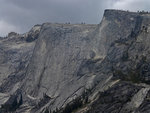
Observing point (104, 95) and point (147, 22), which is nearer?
point (104, 95)

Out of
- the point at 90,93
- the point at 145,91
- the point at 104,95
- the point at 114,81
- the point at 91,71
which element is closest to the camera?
the point at 145,91

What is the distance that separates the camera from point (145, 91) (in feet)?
433

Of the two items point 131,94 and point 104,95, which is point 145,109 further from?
point 104,95

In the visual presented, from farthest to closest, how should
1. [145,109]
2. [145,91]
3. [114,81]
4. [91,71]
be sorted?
[91,71]
[114,81]
[145,91]
[145,109]

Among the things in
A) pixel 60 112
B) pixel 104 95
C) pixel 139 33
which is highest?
pixel 139 33

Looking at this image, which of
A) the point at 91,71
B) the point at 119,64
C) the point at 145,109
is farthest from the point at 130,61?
the point at 145,109

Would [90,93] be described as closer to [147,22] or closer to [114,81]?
[114,81]

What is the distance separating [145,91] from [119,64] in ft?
134

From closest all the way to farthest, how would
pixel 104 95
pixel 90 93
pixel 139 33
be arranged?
pixel 104 95, pixel 90 93, pixel 139 33

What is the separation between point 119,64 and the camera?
171750mm

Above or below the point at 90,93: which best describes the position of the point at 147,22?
above

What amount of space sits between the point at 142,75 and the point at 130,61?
58.8ft

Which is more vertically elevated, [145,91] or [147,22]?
[147,22]

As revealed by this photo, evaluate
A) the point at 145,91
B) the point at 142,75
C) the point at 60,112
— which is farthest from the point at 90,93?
the point at 145,91
